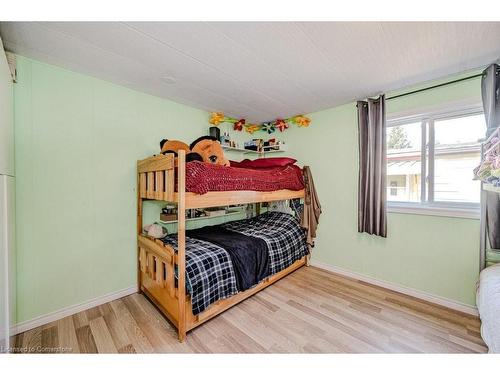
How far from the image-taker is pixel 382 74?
6.23ft

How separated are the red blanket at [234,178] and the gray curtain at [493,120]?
1.76 metres

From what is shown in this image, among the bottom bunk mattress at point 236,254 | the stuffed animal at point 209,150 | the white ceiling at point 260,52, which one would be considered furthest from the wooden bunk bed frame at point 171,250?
the white ceiling at point 260,52

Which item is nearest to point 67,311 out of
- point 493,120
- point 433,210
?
point 433,210

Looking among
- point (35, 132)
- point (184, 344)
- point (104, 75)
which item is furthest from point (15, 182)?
point (184, 344)

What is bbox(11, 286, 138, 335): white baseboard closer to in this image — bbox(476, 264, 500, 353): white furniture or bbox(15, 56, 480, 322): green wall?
bbox(15, 56, 480, 322): green wall

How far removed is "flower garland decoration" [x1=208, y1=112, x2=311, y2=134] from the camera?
2871 mm

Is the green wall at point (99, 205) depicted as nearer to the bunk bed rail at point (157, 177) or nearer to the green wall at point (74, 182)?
the green wall at point (74, 182)

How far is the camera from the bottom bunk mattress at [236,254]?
1.62 metres

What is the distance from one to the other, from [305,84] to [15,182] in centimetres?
269

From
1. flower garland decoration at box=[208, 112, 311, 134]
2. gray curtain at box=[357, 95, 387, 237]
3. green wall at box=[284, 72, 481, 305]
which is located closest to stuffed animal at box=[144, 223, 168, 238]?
flower garland decoration at box=[208, 112, 311, 134]

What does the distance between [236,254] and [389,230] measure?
1.79m

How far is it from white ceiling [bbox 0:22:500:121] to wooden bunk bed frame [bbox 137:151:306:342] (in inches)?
31.9

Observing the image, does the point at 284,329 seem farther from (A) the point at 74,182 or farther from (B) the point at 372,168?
(A) the point at 74,182

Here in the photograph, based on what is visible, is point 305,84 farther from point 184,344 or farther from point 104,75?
point 184,344
